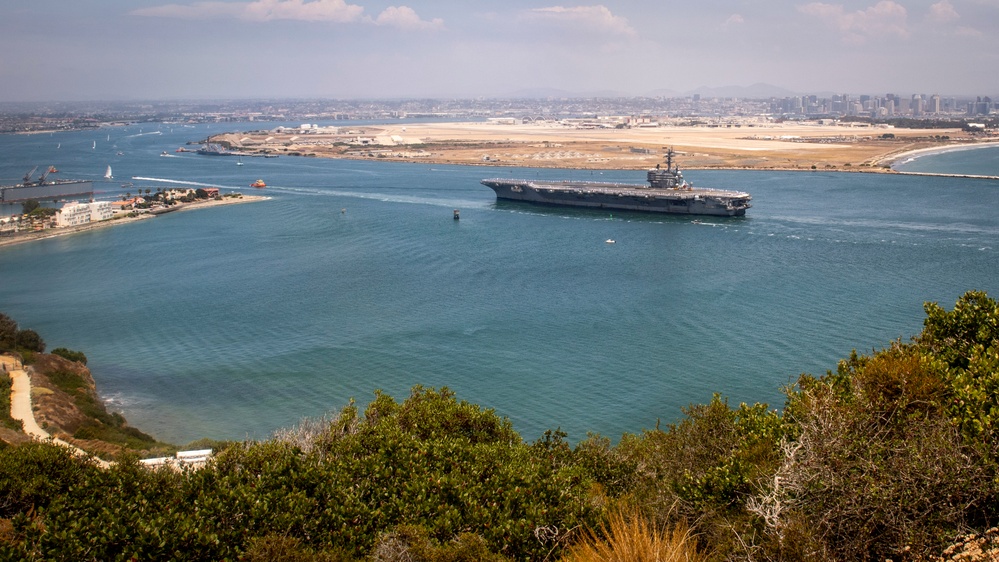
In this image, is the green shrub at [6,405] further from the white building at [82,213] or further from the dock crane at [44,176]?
the dock crane at [44,176]

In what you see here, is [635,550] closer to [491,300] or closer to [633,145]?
[491,300]

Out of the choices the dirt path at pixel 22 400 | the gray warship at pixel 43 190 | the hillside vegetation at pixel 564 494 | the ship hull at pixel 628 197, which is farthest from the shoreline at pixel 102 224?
the hillside vegetation at pixel 564 494

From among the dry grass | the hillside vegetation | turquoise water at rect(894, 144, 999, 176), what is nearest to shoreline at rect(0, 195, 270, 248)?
the hillside vegetation

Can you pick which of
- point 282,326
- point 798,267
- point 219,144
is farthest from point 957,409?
point 219,144

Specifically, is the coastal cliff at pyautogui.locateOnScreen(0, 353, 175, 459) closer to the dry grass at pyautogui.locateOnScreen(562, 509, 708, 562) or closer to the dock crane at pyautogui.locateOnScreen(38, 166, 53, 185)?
the dry grass at pyautogui.locateOnScreen(562, 509, 708, 562)

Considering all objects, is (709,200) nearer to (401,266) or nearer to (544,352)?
(401,266)

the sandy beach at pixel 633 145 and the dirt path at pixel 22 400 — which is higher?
the sandy beach at pixel 633 145
